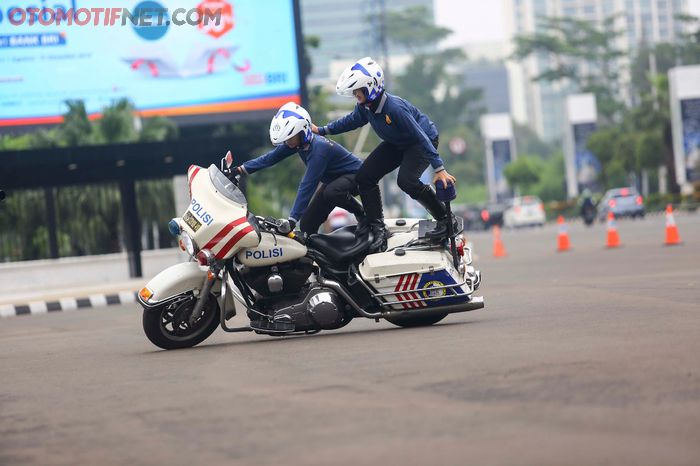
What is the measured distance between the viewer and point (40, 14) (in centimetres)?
3116

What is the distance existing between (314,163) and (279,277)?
1.07m

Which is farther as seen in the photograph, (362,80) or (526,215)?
(526,215)

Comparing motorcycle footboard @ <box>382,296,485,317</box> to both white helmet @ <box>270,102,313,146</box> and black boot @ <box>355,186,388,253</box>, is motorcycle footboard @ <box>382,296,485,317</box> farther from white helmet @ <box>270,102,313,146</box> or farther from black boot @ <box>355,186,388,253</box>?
white helmet @ <box>270,102,313,146</box>

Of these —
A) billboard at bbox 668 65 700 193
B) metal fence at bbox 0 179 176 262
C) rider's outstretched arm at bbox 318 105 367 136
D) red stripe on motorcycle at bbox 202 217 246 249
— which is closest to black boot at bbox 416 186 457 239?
rider's outstretched arm at bbox 318 105 367 136

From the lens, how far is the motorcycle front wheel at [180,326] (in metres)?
11.4

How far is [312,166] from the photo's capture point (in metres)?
11.8

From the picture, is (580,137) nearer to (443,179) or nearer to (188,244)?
(443,179)

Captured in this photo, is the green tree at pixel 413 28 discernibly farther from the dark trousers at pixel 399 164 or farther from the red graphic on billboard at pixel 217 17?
the dark trousers at pixel 399 164

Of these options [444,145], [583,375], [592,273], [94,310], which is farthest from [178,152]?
[444,145]

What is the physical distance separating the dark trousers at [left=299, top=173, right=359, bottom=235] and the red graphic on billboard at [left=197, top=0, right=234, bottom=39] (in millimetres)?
21310

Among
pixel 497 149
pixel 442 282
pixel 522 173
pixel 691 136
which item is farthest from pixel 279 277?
pixel 497 149

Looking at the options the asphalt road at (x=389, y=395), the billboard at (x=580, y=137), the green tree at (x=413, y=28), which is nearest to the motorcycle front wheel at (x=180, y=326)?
the asphalt road at (x=389, y=395)

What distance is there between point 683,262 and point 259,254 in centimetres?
1073

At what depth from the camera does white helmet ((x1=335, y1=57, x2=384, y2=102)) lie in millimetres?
11586
